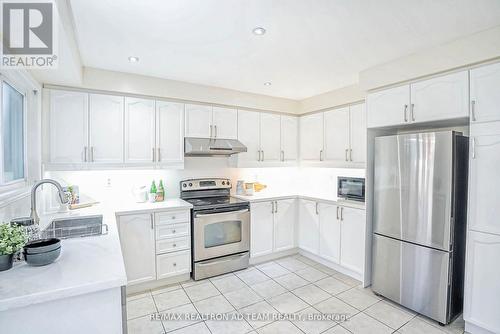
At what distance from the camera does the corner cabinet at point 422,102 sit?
2.14 metres

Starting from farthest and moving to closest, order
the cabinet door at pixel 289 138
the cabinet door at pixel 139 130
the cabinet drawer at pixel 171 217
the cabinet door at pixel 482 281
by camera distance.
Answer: the cabinet door at pixel 289 138 → the cabinet door at pixel 139 130 → the cabinet drawer at pixel 171 217 → the cabinet door at pixel 482 281

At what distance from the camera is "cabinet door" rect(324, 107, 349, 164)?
338 centimetres

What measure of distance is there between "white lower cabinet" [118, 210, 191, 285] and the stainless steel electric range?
116 mm

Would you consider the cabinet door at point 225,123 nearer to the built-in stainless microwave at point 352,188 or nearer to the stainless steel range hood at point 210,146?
the stainless steel range hood at point 210,146

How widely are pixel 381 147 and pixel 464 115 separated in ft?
2.32

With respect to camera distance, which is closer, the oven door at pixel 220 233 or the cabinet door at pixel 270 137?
the oven door at pixel 220 233

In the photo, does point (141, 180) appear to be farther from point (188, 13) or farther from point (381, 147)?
point (381, 147)

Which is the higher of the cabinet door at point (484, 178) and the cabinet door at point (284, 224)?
the cabinet door at point (484, 178)

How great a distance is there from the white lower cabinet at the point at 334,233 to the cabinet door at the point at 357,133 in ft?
2.16

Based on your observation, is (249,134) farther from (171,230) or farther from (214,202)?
(171,230)

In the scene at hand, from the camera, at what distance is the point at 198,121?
132 inches

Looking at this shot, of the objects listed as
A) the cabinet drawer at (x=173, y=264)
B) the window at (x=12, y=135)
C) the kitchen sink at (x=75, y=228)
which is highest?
the window at (x=12, y=135)

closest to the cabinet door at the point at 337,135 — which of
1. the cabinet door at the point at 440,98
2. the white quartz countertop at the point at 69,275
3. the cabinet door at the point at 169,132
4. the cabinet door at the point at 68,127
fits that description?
the cabinet door at the point at 440,98

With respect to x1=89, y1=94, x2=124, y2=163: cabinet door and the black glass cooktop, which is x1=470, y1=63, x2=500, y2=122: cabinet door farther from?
x1=89, y1=94, x2=124, y2=163: cabinet door
